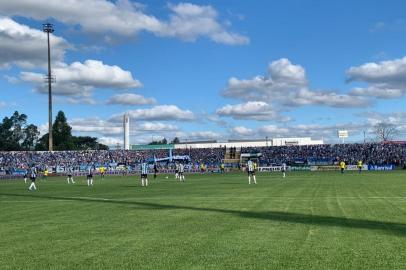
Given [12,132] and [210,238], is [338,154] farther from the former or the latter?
[12,132]

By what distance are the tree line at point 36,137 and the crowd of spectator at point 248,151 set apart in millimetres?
60074

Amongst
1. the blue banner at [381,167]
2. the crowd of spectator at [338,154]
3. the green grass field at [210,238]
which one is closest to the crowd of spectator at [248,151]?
the crowd of spectator at [338,154]

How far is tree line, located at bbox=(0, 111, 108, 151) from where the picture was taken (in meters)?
168

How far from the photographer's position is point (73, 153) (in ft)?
360

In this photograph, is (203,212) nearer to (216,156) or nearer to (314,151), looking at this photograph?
(314,151)

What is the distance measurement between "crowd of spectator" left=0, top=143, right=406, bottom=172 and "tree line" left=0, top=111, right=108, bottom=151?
60074 millimetres

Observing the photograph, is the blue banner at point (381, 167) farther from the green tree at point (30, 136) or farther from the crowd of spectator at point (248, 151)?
the green tree at point (30, 136)

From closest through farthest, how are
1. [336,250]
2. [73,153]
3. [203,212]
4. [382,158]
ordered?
1. [336,250]
2. [203,212]
3. [382,158]
4. [73,153]

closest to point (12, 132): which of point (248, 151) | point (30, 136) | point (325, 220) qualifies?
point (30, 136)

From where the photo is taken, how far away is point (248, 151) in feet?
359

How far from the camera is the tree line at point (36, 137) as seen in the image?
550ft

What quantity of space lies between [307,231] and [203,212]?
595 cm

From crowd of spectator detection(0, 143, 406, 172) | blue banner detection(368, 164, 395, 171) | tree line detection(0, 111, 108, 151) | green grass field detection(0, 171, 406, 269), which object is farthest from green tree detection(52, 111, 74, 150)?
green grass field detection(0, 171, 406, 269)

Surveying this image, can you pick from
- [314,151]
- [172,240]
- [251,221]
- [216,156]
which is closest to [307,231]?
[251,221]
